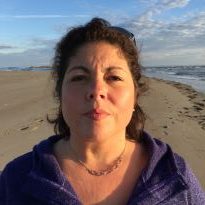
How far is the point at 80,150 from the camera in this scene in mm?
2404

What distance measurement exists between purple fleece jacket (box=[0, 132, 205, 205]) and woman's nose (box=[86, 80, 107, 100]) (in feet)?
1.46

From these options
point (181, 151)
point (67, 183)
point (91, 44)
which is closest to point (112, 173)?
point (67, 183)

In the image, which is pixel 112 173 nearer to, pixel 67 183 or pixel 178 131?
pixel 67 183

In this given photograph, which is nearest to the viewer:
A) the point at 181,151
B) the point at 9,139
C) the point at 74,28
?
the point at 74,28

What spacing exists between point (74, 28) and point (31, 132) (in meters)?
6.38

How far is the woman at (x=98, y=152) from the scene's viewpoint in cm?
221

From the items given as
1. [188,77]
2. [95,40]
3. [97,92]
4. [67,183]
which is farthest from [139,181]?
[188,77]

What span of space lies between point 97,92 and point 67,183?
0.48m

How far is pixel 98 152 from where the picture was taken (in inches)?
93.8

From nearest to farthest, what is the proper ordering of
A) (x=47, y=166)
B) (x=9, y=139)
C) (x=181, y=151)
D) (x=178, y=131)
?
(x=47, y=166) < (x=181, y=151) < (x=9, y=139) < (x=178, y=131)

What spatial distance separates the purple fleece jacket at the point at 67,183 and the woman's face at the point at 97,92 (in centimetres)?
23

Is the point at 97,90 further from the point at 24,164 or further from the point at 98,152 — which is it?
the point at 24,164

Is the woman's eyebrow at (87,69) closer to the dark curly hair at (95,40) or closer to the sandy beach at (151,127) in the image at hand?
the dark curly hair at (95,40)

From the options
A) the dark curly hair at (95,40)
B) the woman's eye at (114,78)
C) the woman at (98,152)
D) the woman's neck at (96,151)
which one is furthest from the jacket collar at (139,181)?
the woman's eye at (114,78)
